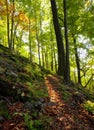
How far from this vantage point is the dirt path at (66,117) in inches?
230

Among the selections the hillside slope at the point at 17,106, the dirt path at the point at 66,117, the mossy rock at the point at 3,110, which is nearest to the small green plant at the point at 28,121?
the hillside slope at the point at 17,106

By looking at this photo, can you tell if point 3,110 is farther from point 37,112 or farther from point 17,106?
point 37,112

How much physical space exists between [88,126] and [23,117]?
236cm

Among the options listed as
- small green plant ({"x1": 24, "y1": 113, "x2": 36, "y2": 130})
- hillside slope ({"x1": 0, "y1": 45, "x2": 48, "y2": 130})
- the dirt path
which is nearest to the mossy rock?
hillside slope ({"x1": 0, "y1": 45, "x2": 48, "y2": 130})

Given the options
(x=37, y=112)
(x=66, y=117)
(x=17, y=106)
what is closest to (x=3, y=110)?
(x=17, y=106)

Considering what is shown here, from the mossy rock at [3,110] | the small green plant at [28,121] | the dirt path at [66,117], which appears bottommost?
the dirt path at [66,117]

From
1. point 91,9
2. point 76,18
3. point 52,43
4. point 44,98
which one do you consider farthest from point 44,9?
point 44,98

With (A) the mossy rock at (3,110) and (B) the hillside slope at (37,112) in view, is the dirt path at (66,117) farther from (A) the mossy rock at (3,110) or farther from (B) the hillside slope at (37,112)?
(A) the mossy rock at (3,110)

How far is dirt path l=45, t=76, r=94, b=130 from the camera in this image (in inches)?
230

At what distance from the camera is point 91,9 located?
15828 mm

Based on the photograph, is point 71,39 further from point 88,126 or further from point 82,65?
point 88,126

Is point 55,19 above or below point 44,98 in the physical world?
Answer: above

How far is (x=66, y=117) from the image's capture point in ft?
21.1

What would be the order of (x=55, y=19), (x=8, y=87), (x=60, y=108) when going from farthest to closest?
1. (x=55, y=19)
2. (x=60, y=108)
3. (x=8, y=87)
